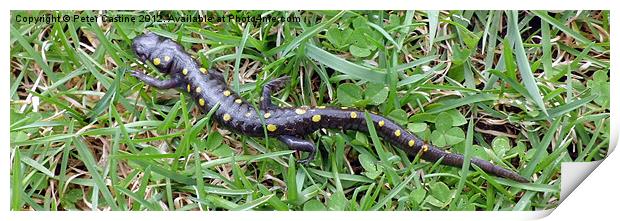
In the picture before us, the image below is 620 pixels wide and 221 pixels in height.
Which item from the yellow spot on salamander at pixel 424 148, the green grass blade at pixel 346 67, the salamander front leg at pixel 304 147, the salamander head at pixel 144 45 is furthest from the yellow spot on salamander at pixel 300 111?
the salamander head at pixel 144 45

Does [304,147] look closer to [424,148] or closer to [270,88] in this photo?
[270,88]

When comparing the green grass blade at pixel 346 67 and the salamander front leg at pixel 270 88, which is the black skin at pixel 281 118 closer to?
the salamander front leg at pixel 270 88

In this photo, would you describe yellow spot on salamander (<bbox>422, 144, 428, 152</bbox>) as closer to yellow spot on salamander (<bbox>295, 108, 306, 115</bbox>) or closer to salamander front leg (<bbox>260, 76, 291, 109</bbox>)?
yellow spot on salamander (<bbox>295, 108, 306, 115</bbox>)

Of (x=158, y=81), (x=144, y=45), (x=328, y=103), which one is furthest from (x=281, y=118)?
(x=144, y=45)

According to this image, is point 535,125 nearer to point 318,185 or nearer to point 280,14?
point 318,185

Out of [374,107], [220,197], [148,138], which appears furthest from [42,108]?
[374,107]

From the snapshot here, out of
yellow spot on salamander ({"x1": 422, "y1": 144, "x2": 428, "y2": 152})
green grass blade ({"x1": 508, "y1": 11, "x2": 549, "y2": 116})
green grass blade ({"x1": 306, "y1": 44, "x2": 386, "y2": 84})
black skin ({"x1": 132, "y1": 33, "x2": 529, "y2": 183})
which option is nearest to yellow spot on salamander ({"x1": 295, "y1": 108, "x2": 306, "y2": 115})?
black skin ({"x1": 132, "y1": 33, "x2": 529, "y2": 183})
